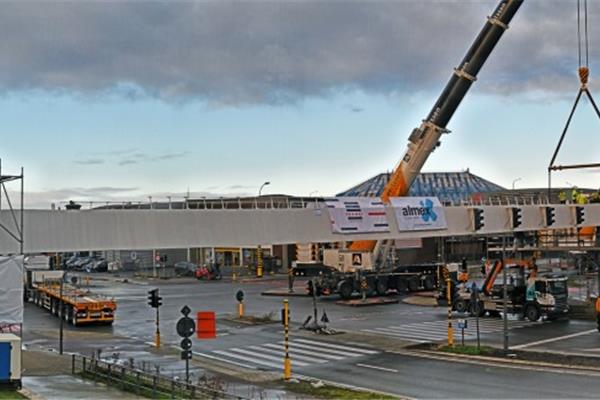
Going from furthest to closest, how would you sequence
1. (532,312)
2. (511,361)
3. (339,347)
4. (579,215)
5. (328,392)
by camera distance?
(579,215) → (532,312) → (339,347) → (511,361) → (328,392)

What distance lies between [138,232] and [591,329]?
73.8ft

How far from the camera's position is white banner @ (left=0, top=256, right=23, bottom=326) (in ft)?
86.9

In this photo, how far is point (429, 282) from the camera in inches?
2392

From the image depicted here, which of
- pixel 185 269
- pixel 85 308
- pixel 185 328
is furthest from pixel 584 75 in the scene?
pixel 185 269

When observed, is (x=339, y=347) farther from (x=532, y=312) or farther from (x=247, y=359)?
(x=532, y=312)

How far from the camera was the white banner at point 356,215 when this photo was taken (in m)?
35.1

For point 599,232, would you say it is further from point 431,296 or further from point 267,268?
point 267,268

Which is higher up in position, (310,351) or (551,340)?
(551,340)

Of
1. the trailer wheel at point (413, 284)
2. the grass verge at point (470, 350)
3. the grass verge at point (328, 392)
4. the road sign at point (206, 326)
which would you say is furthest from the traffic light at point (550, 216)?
the grass verge at point (328, 392)

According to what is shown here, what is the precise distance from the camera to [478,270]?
79188mm

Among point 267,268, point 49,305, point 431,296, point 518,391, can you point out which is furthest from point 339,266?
point 267,268

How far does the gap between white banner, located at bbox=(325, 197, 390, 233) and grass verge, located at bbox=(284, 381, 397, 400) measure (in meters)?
10.9

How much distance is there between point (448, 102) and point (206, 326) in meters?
23.3

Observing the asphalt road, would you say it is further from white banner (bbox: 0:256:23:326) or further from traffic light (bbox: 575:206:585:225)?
traffic light (bbox: 575:206:585:225)
